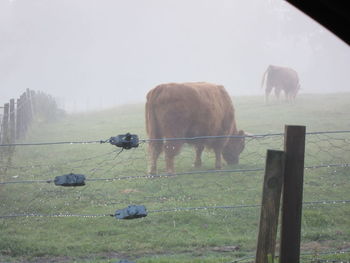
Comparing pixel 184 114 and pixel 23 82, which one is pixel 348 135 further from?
pixel 23 82

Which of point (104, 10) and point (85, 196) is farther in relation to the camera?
point (104, 10)

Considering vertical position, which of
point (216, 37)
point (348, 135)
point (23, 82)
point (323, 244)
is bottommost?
point (323, 244)

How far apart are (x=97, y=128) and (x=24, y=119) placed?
12.0 feet

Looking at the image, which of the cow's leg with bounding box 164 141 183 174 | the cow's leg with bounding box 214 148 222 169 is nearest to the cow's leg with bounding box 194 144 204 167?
the cow's leg with bounding box 214 148 222 169

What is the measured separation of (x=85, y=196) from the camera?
895cm

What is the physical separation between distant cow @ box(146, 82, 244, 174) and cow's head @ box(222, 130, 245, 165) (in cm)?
36

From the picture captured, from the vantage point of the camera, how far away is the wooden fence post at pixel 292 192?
13.3 ft

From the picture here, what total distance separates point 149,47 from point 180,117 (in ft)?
324

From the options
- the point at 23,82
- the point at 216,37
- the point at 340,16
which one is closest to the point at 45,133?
the point at 340,16

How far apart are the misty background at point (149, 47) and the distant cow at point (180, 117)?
56.2 meters

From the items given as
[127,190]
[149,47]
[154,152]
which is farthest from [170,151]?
[149,47]

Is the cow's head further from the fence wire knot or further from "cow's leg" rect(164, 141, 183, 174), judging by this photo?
the fence wire knot

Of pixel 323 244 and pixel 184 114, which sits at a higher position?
pixel 184 114

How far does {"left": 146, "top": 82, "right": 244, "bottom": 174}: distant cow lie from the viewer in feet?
36.0
